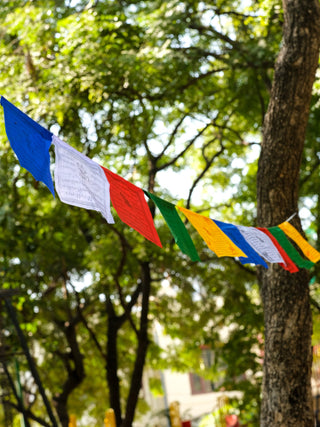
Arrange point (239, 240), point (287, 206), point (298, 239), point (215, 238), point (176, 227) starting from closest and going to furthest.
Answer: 1. point (176, 227)
2. point (215, 238)
3. point (239, 240)
4. point (298, 239)
5. point (287, 206)

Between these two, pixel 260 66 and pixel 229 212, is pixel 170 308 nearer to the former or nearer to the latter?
pixel 229 212

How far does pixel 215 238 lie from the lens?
5199 millimetres

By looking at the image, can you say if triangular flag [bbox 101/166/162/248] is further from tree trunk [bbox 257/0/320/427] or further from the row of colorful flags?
tree trunk [bbox 257/0/320/427]

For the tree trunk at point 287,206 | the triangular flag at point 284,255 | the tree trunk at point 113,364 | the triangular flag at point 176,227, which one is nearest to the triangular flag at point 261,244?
the triangular flag at point 284,255

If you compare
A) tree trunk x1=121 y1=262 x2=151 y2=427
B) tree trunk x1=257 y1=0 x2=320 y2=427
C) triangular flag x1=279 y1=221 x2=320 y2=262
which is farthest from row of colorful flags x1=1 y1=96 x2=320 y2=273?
tree trunk x1=121 y1=262 x2=151 y2=427

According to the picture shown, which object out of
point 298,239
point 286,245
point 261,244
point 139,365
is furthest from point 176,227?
point 139,365

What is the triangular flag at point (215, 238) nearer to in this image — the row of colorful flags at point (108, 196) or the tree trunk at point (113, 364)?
the row of colorful flags at point (108, 196)

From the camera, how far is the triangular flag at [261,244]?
5605 millimetres

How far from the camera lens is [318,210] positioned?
11.0 metres

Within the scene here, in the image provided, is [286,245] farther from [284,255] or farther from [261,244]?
[261,244]

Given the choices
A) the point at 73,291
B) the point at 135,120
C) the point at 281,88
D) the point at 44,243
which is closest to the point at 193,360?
the point at 73,291

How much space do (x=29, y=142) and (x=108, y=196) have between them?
0.66 metres

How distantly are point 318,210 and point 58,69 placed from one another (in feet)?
17.6

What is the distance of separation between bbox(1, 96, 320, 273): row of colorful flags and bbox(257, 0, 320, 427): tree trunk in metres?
0.90
